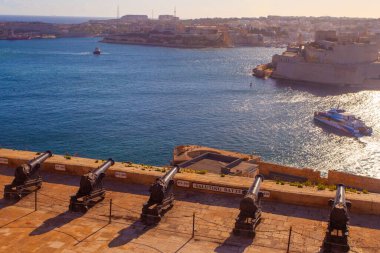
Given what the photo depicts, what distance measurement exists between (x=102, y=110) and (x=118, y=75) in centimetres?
3293

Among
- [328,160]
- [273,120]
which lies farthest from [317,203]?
[273,120]

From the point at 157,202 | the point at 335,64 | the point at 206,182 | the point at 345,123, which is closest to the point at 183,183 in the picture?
A: the point at 206,182

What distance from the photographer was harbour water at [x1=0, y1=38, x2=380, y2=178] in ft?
A: 136

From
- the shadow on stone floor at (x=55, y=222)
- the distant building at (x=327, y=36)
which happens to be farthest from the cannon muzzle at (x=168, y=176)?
the distant building at (x=327, y=36)

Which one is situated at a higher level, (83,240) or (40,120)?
(83,240)

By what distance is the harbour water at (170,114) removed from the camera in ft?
136

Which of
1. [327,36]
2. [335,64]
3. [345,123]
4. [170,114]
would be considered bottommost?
[170,114]

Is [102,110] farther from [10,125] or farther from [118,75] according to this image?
[118,75]

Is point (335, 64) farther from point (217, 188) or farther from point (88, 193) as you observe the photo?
point (88, 193)

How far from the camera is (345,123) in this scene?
47906 mm

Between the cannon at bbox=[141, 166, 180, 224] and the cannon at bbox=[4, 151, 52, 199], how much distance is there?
3.80 meters

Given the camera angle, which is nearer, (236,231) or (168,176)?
(236,231)

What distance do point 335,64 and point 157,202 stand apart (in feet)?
249

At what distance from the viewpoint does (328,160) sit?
3938 cm
